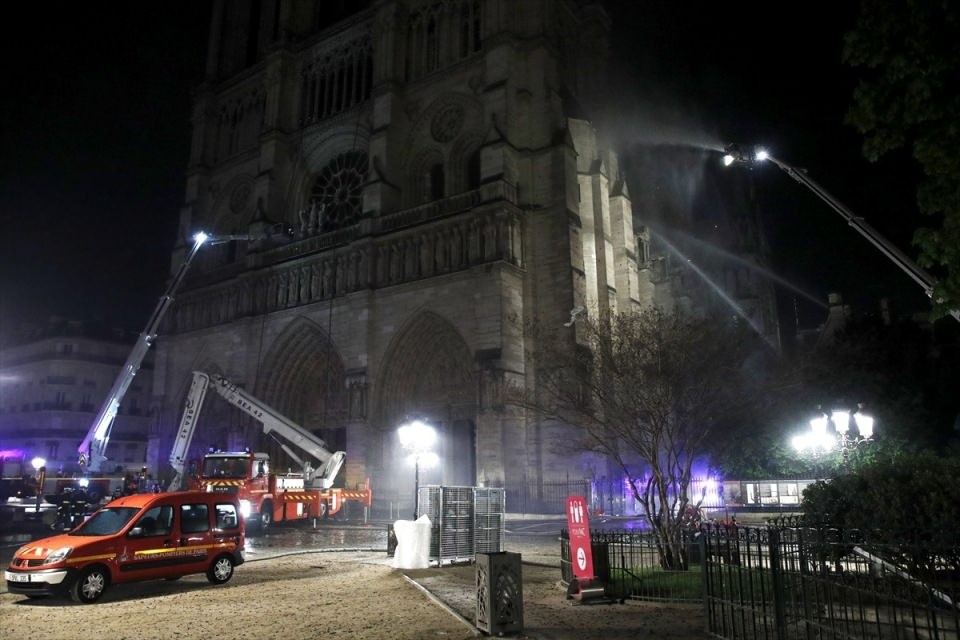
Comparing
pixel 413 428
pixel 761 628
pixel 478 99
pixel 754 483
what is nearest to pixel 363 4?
pixel 478 99

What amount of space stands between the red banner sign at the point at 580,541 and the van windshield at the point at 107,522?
19.6ft

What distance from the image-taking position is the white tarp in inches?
433

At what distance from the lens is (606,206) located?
28.1 metres

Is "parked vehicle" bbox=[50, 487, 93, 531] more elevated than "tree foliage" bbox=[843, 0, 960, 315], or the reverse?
"tree foliage" bbox=[843, 0, 960, 315]

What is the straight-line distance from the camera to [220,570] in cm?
986

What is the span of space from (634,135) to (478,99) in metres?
12.0

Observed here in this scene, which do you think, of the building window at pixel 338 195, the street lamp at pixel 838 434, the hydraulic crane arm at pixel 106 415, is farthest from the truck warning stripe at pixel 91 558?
the building window at pixel 338 195

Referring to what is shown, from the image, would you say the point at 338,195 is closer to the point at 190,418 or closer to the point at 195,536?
the point at 190,418

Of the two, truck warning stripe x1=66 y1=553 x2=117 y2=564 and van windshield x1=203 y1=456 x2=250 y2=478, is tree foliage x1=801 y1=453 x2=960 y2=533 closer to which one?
truck warning stripe x1=66 y1=553 x2=117 y2=564

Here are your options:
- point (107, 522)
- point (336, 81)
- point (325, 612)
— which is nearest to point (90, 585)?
point (107, 522)

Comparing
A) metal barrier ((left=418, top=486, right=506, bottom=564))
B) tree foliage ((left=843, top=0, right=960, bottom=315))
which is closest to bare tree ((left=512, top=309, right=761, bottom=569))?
metal barrier ((left=418, top=486, right=506, bottom=564))

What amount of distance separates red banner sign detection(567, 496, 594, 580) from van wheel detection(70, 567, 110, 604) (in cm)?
600

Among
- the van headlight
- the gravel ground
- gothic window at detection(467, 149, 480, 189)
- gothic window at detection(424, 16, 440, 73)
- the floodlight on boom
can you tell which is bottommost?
the gravel ground

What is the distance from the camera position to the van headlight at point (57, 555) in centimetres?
816
